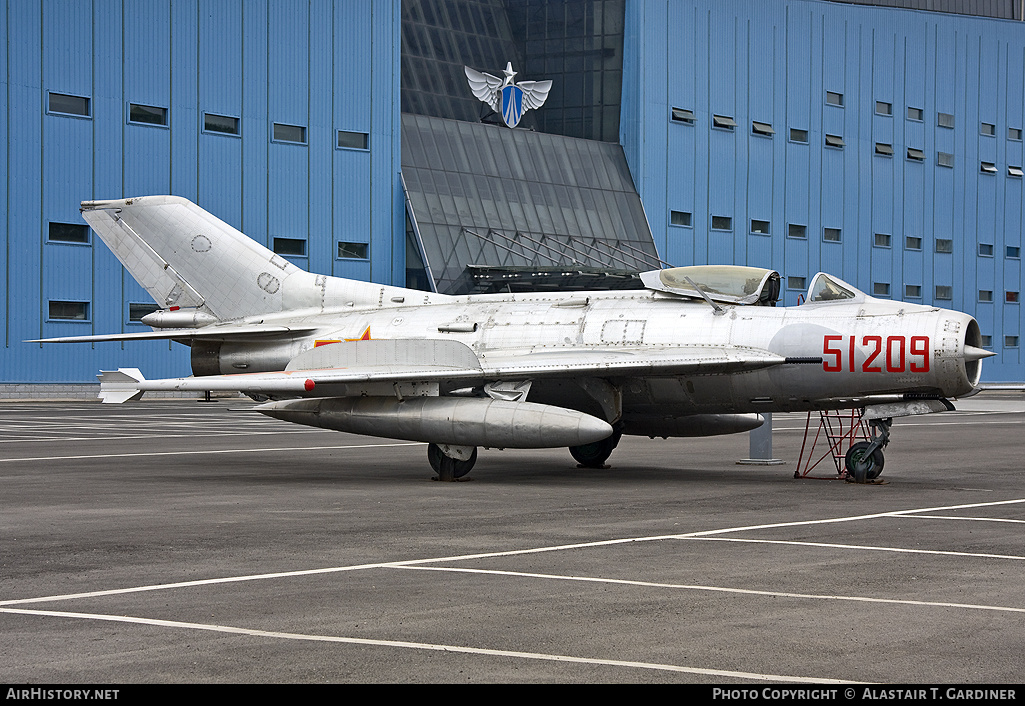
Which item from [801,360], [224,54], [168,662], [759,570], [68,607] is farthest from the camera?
[224,54]

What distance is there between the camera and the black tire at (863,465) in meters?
17.0

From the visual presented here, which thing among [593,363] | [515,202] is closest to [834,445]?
[593,363]

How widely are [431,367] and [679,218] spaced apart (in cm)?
4608

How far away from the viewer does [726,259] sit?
62281 millimetres

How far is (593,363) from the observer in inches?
652

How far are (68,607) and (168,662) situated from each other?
1867 millimetres

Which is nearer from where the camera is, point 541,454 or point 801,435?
point 541,454

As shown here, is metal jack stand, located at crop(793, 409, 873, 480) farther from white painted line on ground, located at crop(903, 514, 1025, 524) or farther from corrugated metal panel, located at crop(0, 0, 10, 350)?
corrugated metal panel, located at crop(0, 0, 10, 350)

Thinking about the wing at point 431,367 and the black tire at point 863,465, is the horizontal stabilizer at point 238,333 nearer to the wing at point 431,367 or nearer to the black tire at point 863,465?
the wing at point 431,367

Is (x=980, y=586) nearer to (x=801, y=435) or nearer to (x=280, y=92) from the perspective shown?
(x=801, y=435)

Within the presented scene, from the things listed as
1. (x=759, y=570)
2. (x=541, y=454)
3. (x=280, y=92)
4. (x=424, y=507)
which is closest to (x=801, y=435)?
(x=541, y=454)

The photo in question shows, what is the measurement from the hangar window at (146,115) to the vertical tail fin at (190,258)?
86.1ft

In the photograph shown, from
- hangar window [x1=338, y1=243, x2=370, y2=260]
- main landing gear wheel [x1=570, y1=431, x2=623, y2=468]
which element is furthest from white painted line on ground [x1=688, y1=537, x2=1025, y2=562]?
hangar window [x1=338, y1=243, x2=370, y2=260]

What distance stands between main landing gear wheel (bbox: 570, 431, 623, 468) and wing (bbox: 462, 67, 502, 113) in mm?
42498
